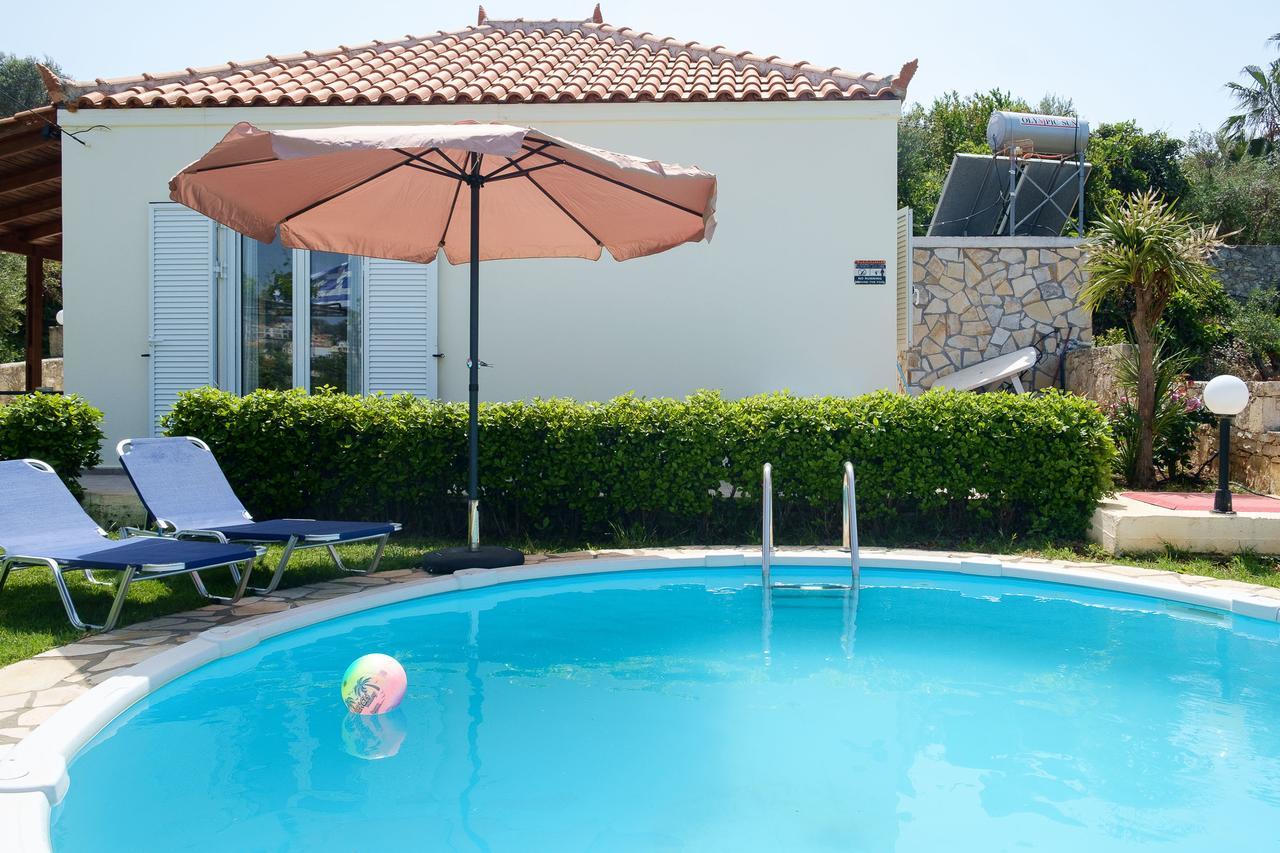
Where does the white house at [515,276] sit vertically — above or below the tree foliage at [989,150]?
below

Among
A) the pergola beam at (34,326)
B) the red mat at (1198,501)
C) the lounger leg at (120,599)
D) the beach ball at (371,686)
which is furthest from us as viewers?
the pergola beam at (34,326)

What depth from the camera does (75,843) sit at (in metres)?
3.31

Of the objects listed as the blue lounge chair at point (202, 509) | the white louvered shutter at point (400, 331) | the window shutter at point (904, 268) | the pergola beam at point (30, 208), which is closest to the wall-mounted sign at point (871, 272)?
the window shutter at point (904, 268)

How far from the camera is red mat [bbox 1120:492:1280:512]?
8.70 m

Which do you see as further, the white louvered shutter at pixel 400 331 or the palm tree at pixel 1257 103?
the palm tree at pixel 1257 103

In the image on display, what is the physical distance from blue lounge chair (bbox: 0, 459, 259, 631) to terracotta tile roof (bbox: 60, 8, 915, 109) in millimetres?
5885

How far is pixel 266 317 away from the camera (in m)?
11.1

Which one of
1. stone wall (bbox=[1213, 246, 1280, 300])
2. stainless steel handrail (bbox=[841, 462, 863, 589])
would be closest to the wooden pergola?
stainless steel handrail (bbox=[841, 462, 863, 589])

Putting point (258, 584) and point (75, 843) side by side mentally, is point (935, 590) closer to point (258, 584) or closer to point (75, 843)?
point (258, 584)

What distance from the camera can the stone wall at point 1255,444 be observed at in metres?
10.2

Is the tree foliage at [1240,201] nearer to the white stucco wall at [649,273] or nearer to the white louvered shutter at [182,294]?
the white stucco wall at [649,273]

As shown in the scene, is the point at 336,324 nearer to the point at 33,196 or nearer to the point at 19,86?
the point at 33,196

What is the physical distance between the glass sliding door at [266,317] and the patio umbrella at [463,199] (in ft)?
9.50

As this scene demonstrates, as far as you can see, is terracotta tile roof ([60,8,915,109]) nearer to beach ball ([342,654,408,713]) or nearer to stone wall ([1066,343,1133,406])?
stone wall ([1066,343,1133,406])
